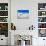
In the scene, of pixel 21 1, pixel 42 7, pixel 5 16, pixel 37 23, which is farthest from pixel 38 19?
pixel 5 16

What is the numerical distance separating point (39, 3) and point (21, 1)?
901 mm

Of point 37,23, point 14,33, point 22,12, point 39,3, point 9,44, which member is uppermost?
point 39,3

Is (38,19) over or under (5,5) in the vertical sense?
under

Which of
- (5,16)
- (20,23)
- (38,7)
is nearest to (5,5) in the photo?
(5,16)

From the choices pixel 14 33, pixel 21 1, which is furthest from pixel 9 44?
pixel 21 1

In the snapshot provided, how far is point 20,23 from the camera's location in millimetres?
6730

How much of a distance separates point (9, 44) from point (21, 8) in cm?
187

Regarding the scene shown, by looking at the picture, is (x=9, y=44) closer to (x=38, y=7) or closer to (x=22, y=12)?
(x=22, y=12)

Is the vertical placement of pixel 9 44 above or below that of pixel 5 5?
below

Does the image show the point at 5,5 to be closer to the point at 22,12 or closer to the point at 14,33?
the point at 22,12

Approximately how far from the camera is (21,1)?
6758 millimetres

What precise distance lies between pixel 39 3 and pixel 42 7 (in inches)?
10.3

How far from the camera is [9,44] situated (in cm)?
683

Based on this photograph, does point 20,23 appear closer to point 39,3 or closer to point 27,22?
point 27,22
